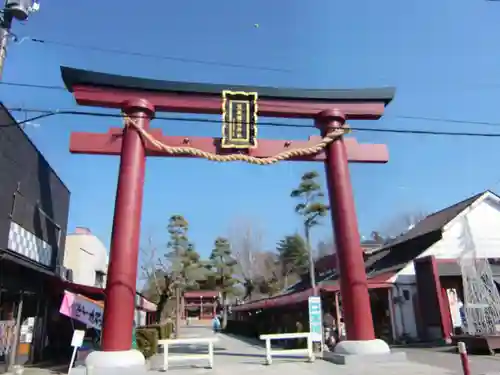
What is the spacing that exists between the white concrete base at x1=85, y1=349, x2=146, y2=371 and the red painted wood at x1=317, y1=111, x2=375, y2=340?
6.31 meters

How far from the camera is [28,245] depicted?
47.0 feet

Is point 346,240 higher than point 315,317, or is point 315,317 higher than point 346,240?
point 346,240

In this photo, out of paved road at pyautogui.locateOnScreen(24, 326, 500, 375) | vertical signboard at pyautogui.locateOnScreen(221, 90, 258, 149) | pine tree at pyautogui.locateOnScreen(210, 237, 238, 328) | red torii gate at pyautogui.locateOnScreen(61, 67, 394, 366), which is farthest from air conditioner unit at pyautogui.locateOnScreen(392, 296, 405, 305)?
pine tree at pyautogui.locateOnScreen(210, 237, 238, 328)

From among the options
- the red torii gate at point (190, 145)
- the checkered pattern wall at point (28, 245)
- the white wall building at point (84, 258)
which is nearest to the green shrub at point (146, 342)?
the checkered pattern wall at point (28, 245)

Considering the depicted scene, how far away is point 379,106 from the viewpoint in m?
15.4

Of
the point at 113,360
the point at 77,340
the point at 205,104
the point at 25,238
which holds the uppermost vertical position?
the point at 205,104

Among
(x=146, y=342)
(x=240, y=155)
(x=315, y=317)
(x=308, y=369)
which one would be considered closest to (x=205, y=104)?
(x=240, y=155)

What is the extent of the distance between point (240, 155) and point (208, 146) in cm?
115

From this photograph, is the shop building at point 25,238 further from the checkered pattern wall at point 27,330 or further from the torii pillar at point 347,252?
the torii pillar at point 347,252

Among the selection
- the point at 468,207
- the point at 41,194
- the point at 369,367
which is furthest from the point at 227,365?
the point at 468,207

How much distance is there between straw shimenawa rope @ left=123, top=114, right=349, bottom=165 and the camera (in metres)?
13.4

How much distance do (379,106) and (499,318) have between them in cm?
935

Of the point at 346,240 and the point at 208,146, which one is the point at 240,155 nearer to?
the point at 208,146

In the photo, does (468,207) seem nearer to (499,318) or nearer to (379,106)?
(499,318)
